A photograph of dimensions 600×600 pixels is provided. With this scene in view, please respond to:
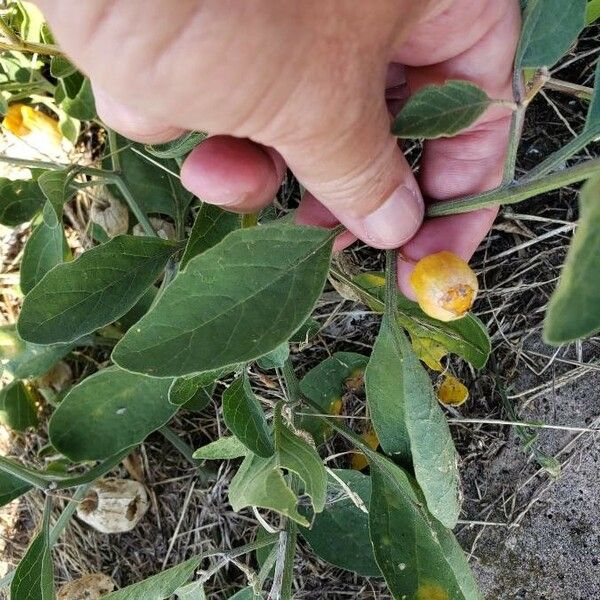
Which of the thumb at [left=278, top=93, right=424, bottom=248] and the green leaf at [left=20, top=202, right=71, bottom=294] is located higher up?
the thumb at [left=278, top=93, right=424, bottom=248]

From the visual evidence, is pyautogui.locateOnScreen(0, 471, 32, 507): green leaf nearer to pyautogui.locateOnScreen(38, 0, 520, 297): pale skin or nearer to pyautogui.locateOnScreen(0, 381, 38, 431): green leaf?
pyautogui.locateOnScreen(0, 381, 38, 431): green leaf

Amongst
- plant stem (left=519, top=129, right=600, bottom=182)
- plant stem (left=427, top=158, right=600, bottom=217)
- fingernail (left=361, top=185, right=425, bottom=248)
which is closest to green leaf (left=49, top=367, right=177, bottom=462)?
fingernail (left=361, top=185, right=425, bottom=248)

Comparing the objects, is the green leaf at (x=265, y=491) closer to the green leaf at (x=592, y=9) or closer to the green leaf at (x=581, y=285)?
the green leaf at (x=581, y=285)

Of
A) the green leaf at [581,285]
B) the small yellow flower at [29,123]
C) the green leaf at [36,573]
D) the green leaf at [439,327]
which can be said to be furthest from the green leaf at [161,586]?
the small yellow flower at [29,123]

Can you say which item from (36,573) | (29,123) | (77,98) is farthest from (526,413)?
(29,123)

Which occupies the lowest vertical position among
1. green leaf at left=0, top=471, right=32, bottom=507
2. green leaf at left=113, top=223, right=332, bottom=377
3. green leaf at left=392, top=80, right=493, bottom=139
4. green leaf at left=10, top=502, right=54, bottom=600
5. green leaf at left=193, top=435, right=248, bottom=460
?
green leaf at left=10, top=502, right=54, bottom=600

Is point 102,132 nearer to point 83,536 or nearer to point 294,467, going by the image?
point 83,536
